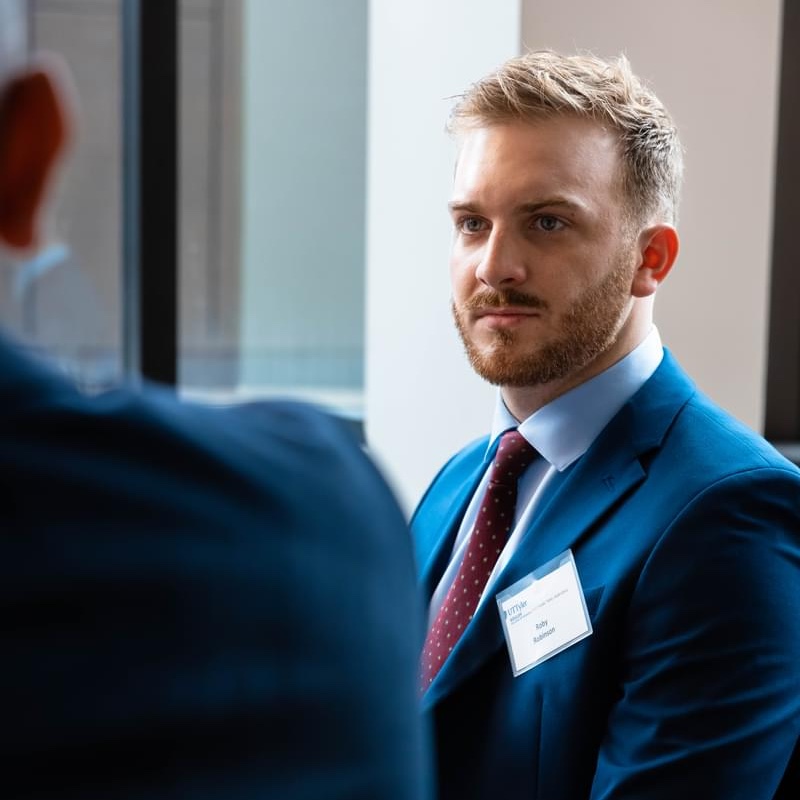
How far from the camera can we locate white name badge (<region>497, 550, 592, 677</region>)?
1356 millimetres

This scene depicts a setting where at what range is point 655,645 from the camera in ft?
4.26

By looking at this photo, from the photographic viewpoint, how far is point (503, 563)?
151 cm

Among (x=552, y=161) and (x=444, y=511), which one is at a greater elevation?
(x=552, y=161)

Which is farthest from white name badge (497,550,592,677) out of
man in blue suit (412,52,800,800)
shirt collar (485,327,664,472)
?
shirt collar (485,327,664,472)

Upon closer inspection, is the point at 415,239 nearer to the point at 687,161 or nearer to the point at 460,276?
the point at 687,161

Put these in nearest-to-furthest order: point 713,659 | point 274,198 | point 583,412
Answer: point 713,659
point 583,412
point 274,198

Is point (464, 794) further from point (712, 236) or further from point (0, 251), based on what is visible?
point (712, 236)

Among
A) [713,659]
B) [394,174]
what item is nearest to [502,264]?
[713,659]

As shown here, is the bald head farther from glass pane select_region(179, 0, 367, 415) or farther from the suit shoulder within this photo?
glass pane select_region(179, 0, 367, 415)

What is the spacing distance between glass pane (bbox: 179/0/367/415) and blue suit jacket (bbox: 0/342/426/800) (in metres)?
3.32

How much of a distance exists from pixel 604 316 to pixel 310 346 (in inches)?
108

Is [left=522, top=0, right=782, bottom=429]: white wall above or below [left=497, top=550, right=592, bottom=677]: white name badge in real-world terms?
above

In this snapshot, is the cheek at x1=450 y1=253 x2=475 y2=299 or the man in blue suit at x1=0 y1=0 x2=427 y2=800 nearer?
the man in blue suit at x1=0 y1=0 x2=427 y2=800

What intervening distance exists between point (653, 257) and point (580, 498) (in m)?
0.40
